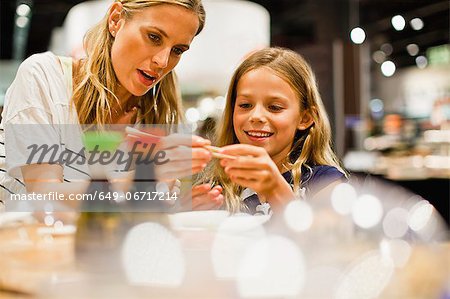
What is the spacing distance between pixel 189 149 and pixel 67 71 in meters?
0.38

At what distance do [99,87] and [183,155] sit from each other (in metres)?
0.30

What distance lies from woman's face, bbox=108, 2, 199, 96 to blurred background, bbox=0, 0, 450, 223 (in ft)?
0.48

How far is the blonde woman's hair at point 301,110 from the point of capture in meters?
1.20

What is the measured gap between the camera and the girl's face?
3.72ft

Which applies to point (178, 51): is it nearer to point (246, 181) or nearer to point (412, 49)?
point (246, 181)

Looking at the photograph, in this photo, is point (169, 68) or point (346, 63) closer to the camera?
point (169, 68)

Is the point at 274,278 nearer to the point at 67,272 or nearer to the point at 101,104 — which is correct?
the point at 67,272

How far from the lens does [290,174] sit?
1.18 m

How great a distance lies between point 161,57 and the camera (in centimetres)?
111

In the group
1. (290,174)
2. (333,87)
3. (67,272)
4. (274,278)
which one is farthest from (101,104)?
(333,87)

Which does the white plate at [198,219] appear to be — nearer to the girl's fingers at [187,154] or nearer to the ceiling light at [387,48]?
the girl's fingers at [187,154]

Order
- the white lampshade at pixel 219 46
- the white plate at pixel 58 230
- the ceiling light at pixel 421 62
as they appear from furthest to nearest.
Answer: the ceiling light at pixel 421 62
the white lampshade at pixel 219 46
the white plate at pixel 58 230

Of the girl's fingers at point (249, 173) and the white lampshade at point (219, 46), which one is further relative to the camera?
the white lampshade at point (219, 46)

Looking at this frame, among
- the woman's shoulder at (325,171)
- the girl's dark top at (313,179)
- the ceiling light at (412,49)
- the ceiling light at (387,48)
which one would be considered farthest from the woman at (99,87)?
the ceiling light at (412,49)
